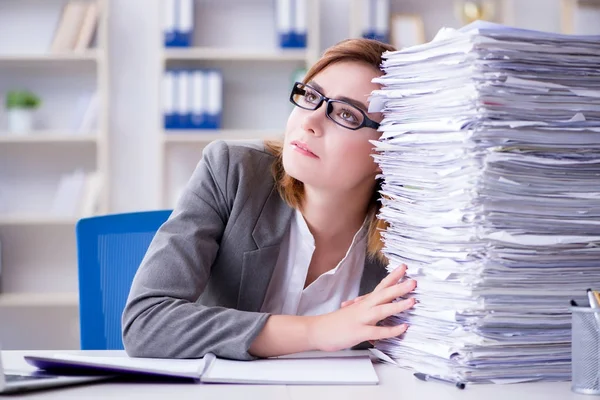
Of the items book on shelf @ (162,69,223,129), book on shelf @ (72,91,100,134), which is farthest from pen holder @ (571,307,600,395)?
book on shelf @ (72,91,100,134)

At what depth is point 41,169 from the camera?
450 cm

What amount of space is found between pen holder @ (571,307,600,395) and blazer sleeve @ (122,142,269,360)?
476 millimetres

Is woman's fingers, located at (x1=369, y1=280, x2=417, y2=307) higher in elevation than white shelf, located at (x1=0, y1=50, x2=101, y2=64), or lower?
lower

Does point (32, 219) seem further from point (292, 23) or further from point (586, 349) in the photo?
point (586, 349)

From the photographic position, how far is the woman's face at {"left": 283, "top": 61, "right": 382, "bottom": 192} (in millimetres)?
1491

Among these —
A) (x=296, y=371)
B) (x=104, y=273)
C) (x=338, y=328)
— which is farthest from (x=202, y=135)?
(x=296, y=371)

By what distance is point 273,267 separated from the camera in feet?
5.26

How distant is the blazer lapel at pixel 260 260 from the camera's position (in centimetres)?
157

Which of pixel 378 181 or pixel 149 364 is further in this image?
pixel 378 181

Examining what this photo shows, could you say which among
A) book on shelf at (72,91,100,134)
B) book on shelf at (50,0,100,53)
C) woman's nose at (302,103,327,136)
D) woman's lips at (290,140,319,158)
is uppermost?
book on shelf at (50,0,100,53)

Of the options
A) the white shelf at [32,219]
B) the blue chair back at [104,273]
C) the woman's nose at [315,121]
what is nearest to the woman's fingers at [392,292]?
the woman's nose at [315,121]

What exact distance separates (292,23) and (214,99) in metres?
0.57

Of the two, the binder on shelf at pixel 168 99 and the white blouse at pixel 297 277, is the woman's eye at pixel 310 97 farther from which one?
the binder on shelf at pixel 168 99

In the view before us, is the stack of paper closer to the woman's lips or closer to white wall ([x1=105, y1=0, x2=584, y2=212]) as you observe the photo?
the woman's lips
